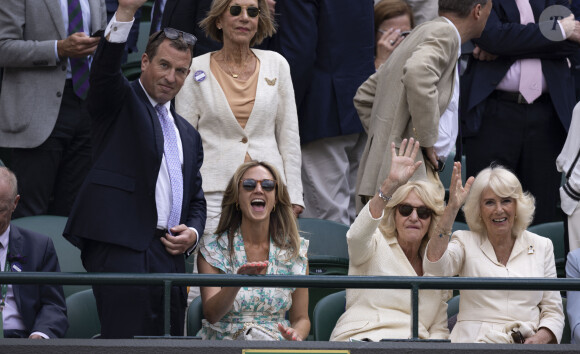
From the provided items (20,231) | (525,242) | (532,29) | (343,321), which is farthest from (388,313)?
(532,29)

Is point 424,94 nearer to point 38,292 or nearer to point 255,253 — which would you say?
point 255,253

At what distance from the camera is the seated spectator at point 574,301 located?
20.0 ft

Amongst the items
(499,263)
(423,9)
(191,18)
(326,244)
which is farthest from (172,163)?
(423,9)

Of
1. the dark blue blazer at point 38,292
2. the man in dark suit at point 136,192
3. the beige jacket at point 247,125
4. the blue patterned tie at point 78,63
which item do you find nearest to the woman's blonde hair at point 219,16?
the beige jacket at point 247,125

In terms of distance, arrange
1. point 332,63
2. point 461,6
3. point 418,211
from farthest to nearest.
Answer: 1. point 332,63
2. point 461,6
3. point 418,211

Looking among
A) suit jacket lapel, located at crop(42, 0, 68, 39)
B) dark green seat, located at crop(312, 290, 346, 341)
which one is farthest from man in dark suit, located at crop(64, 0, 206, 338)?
suit jacket lapel, located at crop(42, 0, 68, 39)

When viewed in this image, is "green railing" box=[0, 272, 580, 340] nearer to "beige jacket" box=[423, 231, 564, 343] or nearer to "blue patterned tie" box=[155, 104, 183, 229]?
"blue patterned tie" box=[155, 104, 183, 229]

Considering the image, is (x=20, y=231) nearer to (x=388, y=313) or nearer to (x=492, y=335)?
(x=388, y=313)

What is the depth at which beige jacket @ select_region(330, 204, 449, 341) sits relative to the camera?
19.7ft

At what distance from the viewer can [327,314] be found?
6273 mm

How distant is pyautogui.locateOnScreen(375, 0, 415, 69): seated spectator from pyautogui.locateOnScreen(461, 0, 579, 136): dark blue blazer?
50 cm

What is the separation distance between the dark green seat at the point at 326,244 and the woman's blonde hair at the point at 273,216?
60 cm

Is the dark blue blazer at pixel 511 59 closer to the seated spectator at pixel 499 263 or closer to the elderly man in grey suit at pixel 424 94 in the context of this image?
the elderly man in grey suit at pixel 424 94

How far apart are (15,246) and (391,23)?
3.28m
